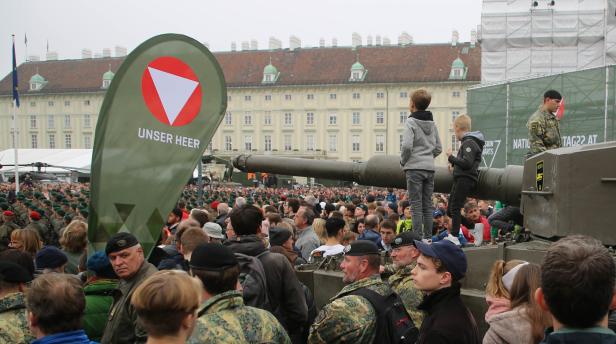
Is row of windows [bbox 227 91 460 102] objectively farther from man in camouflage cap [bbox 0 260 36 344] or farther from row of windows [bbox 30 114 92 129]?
man in camouflage cap [bbox 0 260 36 344]

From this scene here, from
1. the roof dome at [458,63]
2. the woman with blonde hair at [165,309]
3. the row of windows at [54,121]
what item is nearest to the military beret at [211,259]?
the woman with blonde hair at [165,309]

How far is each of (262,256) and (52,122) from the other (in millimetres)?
93527

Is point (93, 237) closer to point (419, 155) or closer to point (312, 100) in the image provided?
point (419, 155)

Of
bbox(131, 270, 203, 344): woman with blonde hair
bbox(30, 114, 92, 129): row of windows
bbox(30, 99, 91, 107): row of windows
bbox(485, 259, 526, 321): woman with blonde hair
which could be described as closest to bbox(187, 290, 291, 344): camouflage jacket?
bbox(131, 270, 203, 344): woman with blonde hair

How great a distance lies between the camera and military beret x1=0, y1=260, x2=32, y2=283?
14.5 feet

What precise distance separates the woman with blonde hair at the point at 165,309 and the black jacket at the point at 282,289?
2.15 meters

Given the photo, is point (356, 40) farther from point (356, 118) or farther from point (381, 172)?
point (381, 172)

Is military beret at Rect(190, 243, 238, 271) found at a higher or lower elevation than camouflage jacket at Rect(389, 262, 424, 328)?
higher

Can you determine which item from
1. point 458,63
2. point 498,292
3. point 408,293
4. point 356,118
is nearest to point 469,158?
point 408,293

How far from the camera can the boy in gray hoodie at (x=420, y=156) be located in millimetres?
7055

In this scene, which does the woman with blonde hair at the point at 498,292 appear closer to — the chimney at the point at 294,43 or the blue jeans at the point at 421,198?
the blue jeans at the point at 421,198

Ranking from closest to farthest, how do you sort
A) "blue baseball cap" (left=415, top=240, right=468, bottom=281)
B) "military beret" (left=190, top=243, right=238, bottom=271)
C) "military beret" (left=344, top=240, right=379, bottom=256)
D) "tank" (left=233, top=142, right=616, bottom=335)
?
"military beret" (left=190, top=243, right=238, bottom=271), "blue baseball cap" (left=415, top=240, right=468, bottom=281), "military beret" (left=344, top=240, right=379, bottom=256), "tank" (left=233, top=142, right=616, bottom=335)

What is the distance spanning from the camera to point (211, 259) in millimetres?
3818

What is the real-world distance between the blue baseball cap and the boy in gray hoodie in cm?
276
